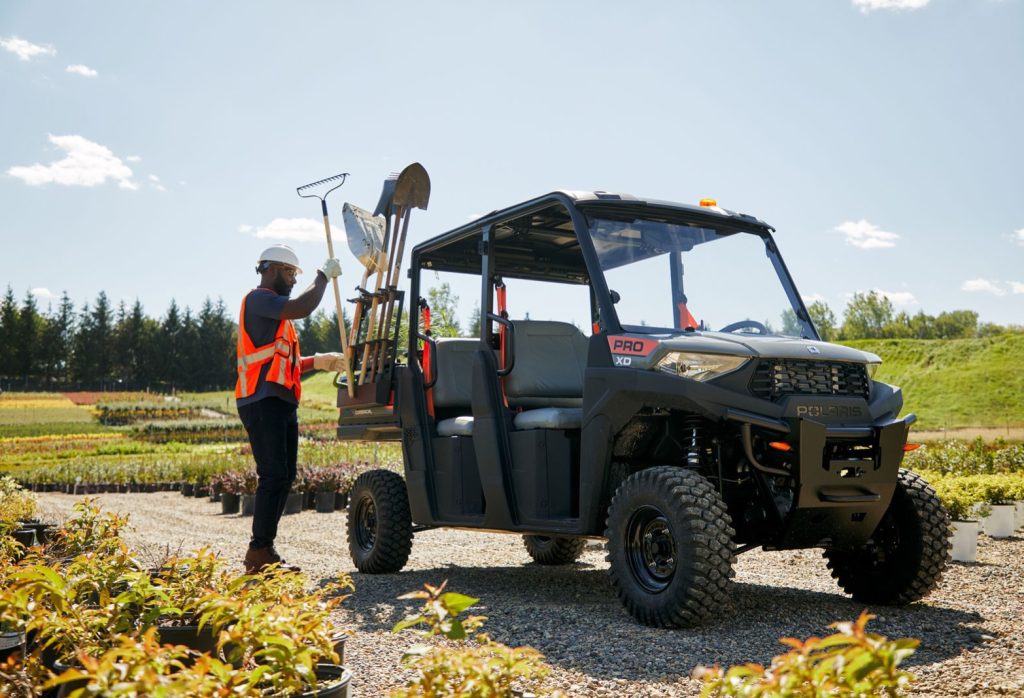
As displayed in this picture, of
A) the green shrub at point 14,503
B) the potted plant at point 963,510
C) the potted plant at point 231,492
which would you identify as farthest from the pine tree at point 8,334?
the potted plant at point 963,510

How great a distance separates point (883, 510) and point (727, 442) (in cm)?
88

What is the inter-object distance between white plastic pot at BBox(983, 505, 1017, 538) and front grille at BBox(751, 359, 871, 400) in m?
Result: 4.77

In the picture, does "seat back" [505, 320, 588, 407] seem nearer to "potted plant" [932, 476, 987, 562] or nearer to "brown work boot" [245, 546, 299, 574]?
"brown work boot" [245, 546, 299, 574]

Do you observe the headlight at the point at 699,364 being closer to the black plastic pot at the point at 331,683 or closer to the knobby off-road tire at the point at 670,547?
the knobby off-road tire at the point at 670,547

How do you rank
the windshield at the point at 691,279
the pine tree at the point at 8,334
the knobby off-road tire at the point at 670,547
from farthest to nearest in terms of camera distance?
1. the pine tree at the point at 8,334
2. the windshield at the point at 691,279
3. the knobby off-road tire at the point at 670,547

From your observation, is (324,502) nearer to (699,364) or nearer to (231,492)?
(231,492)

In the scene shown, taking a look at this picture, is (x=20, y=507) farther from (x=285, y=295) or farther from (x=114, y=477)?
(x=114, y=477)

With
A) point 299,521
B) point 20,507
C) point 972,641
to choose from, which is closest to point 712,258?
point 972,641

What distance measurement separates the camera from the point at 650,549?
4.89 metres

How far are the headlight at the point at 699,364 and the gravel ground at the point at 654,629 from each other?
1.27 meters

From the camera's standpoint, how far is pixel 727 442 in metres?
5.12

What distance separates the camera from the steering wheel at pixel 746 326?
5559 millimetres

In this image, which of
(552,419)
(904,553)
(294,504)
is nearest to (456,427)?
(552,419)

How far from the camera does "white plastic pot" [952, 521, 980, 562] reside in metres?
7.46
